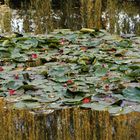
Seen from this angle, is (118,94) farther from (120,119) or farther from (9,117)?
(9,117)

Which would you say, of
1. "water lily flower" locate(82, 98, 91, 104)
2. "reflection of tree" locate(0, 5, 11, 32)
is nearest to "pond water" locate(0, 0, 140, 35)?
"reflection of tree" locate(0, 5, 11, 32)

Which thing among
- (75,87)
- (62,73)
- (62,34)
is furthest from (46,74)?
(62,34)

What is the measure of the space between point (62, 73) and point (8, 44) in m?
1.03

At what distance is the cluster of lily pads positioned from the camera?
2.66m

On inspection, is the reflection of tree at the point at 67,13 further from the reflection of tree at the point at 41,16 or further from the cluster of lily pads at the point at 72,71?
the cluster of lily pads at the point at 72,71

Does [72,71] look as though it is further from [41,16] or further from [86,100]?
[41,16]

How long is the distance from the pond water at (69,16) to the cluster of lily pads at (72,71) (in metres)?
2.25

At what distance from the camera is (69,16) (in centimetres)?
787

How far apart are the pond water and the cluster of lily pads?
7.39 feet

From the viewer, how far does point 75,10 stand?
338 inches

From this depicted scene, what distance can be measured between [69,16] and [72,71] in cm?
477

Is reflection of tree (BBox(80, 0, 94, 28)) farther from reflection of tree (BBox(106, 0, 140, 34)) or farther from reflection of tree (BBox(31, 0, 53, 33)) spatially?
reflection of tree (BBox(31, 0, 53, 33))

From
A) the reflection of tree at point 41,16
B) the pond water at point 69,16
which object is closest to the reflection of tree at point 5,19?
the pond water at point 69,16

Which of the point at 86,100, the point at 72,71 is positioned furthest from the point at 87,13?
the point at 86,100
